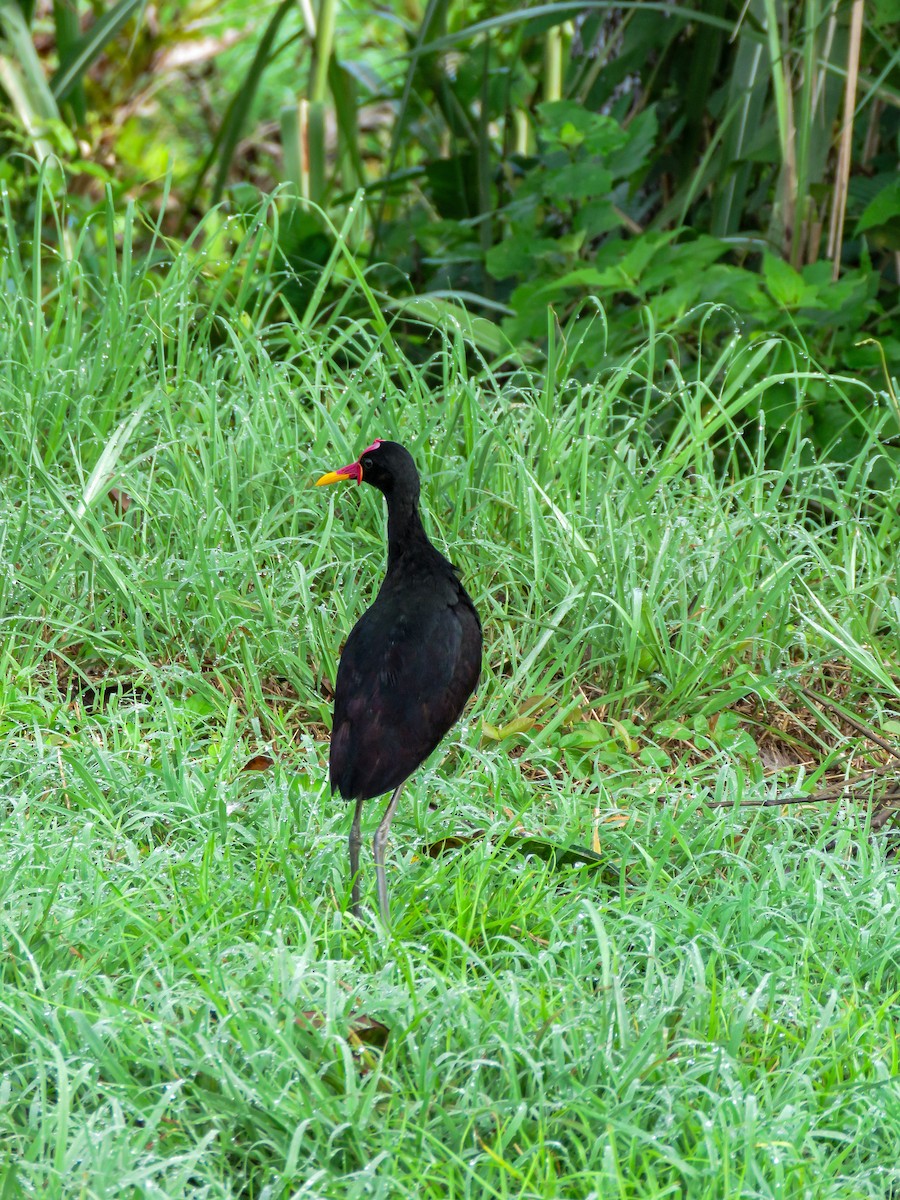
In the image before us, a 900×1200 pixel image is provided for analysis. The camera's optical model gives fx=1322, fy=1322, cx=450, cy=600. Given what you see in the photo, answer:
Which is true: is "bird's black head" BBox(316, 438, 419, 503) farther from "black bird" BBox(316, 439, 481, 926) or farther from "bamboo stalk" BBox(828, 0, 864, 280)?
"bamboo stalk" BBox(828, 0, 864, 280)

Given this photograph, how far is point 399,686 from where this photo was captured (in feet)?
6.69

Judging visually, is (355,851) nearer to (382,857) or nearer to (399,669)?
(382,857)

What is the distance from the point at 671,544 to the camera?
2936 millimetres

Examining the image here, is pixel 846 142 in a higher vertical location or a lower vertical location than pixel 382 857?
higher

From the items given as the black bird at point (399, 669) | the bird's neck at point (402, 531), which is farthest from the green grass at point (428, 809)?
the bird's neck at point (402, 531)

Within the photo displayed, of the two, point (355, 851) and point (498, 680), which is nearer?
point (355, 851)

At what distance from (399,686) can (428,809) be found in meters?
0.50

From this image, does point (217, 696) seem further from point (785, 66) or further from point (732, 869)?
point (785, 66)

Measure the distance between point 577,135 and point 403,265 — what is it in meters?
1.39

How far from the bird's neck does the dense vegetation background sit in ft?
1.51

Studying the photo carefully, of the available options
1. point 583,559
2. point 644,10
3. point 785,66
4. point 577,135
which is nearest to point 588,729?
point 583,559

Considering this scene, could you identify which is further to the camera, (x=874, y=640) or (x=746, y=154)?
(x=746, y=154)

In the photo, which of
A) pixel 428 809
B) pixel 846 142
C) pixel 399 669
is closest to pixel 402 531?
pixel 399 669

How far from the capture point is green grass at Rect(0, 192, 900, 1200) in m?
1.57
